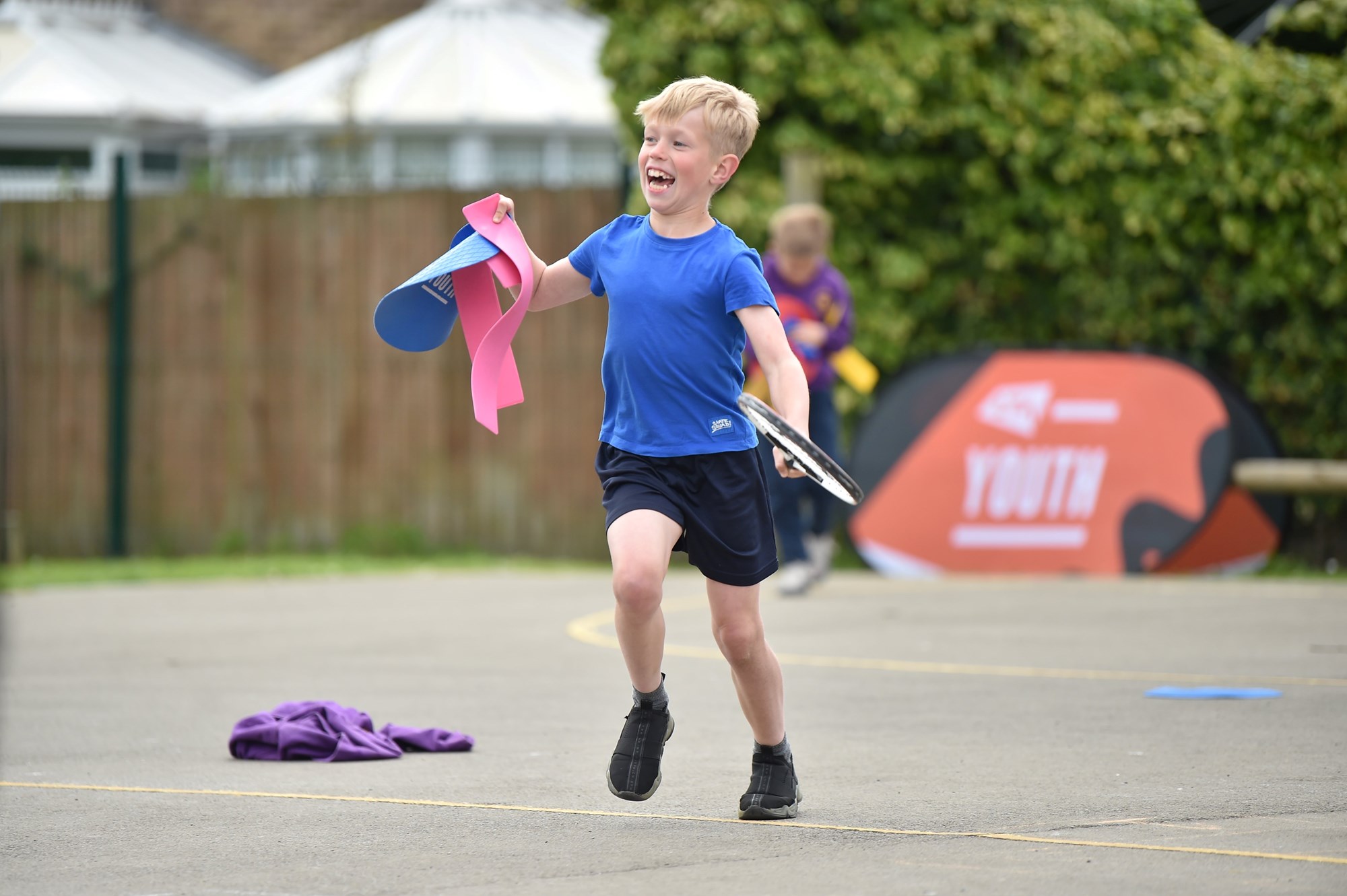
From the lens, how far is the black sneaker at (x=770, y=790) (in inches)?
203

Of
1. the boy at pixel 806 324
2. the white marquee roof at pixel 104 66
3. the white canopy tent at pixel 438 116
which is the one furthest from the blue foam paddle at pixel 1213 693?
the white marquee roof at pixel 104 66

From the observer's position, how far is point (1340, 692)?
7.41 meters

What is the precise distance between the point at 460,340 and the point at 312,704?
7.03 metres

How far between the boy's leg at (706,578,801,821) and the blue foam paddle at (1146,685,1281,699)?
261 cm

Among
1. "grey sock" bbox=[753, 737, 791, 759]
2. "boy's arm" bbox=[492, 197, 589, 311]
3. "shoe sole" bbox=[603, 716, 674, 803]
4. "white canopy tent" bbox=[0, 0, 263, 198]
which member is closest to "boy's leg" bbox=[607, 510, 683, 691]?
"shoe sole" bbox=[603, 716, 674, 803]

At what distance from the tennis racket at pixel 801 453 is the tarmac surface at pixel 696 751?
871 millimetres

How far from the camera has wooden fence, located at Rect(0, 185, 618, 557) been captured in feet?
44.8

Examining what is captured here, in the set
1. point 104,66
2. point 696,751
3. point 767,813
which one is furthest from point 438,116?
point 767,813

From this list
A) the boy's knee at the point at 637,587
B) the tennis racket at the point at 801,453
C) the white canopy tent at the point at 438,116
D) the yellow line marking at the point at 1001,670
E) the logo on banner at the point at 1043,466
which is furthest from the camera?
the white canopy tent at the point at 438,116

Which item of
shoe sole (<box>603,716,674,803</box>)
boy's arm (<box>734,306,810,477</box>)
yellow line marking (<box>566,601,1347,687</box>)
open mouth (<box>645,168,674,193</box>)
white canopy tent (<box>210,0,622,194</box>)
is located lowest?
yellow line marking (<box>566,601,1347,687</box>)

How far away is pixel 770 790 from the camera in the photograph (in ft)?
17.0

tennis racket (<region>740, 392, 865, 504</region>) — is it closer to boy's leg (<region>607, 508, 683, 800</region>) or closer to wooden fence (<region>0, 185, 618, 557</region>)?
boy's leg (<region>607, 508, 683, 800</region>)

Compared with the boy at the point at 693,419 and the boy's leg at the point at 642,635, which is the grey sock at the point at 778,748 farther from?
the boy's leg at the point at 642,635

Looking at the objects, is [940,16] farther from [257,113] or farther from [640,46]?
[257,113]
